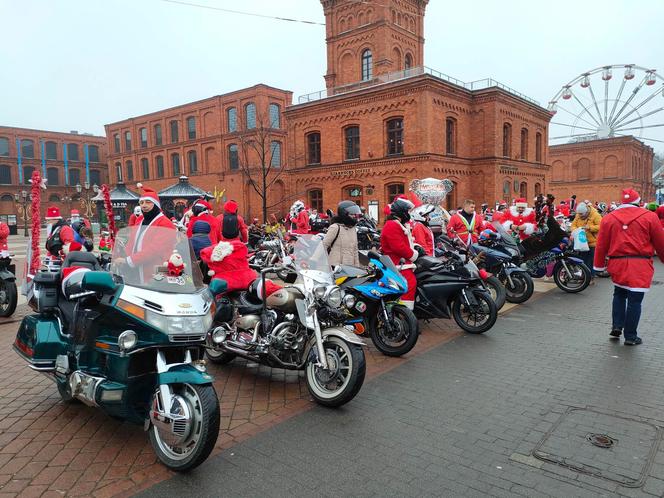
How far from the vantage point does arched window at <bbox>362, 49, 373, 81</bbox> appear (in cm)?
3209

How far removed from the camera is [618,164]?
50906 mm

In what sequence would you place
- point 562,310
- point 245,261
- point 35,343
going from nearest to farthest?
point 35,343 < point 245,261 < point 562,310

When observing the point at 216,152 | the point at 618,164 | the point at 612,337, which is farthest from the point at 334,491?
the point at 618,164

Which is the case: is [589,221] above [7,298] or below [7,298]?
above

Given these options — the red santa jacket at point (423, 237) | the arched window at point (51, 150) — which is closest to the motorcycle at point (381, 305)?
the red santa jacket at point (423, 237)

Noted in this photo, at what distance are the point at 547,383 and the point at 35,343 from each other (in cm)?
490

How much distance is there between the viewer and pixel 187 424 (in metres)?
3.07

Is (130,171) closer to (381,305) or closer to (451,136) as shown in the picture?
(451,136)

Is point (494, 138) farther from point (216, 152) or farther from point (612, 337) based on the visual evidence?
point (216, 152)

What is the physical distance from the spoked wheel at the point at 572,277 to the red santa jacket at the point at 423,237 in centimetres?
397

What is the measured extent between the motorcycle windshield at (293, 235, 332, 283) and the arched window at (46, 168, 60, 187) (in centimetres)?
6980

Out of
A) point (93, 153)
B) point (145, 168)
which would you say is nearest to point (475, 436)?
point (145, 168)

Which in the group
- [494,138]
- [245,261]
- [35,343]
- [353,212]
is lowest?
[35,343]

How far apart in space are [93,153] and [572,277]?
7192 cm
